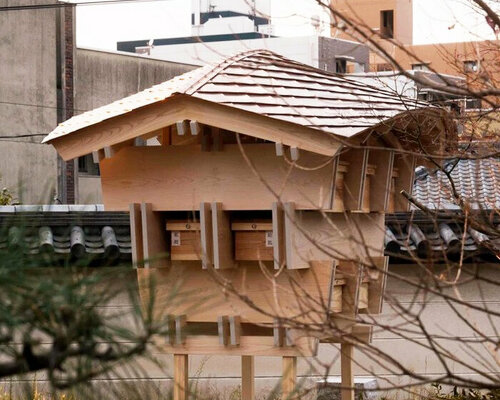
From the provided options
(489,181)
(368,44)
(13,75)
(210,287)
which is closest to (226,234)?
(210,287)

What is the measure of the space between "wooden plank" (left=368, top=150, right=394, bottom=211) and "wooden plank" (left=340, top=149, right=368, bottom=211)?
1.28 ft

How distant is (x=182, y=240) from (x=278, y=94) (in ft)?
3.86

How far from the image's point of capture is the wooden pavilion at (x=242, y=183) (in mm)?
6293

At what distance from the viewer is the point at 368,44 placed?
12.6 feet

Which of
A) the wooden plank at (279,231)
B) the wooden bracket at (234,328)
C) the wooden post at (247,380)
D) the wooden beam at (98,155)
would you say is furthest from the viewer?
the wooden post at (247,380)

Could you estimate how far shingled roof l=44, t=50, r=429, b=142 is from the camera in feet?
20.7

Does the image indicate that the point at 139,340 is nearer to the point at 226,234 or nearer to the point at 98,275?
the point at 98,275

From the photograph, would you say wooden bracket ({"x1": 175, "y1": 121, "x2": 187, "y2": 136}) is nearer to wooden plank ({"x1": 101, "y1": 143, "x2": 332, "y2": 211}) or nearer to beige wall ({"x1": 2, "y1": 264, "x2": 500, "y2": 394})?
wooden plank ({"x1": 101, "y1": 143, "x2": 332, "y2": 211})

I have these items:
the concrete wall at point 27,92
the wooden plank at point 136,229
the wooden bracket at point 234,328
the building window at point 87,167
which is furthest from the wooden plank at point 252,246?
the building window at point 87,167

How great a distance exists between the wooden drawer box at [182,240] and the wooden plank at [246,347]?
53 cm

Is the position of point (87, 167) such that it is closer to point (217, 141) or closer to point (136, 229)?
point (136, 229)

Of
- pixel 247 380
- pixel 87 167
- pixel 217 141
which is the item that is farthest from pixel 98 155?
pixel 87 167

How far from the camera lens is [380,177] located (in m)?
7.33

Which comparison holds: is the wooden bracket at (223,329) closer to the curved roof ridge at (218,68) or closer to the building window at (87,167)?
the curved roof ridge at (218,68)
